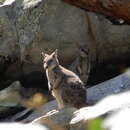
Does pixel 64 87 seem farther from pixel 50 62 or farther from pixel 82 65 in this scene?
pixel 82 65

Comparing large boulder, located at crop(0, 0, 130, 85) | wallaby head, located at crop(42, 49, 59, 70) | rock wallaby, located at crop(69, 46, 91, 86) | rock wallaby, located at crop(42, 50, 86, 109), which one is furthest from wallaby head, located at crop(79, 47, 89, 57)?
rock wallaby, located at crop(42, 50, 86, 109)

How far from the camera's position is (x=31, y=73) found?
9836 millimetres

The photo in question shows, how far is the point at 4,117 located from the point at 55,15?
238 cm

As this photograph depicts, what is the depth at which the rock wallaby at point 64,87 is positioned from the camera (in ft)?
23.8

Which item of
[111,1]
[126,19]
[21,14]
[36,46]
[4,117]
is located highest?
[111,1]

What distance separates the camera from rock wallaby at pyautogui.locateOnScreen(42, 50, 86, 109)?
23.8 ft

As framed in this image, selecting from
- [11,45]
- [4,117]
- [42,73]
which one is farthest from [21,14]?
[4,117]

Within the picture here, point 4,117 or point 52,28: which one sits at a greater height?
point 52,28

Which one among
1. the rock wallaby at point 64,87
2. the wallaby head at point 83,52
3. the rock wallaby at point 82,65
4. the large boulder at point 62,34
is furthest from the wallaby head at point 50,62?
the large boulder at point 62,34

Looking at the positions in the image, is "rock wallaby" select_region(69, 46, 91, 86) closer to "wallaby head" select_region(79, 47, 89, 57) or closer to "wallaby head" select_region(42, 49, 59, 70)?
"wallaby head" select_region(79, 47, 89, 57)

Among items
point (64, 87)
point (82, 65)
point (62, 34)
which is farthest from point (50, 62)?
point (62, 34)

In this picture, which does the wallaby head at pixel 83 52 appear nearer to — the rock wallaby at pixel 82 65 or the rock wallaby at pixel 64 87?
the rock wallaby at pixel 82 65

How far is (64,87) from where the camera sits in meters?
7.25

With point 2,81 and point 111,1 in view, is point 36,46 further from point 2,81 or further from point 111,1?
point 111,1
